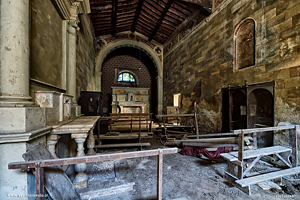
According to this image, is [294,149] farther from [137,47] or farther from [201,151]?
[137,47]

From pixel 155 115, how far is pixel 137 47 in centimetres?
819

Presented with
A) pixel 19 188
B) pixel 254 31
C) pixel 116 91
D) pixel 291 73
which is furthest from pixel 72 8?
pixel 116 91

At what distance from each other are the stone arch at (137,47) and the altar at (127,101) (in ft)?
4.11

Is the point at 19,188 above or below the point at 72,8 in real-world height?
below

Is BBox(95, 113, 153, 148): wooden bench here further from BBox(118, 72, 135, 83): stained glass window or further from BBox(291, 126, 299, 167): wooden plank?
BBox(118, 72, 135, 83): stained glass window

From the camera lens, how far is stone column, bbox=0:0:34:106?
161 cm

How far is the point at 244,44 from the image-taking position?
14.7ft

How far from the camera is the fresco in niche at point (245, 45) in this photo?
4.22 metres

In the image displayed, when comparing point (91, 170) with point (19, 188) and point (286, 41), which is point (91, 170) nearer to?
point (19, 188)

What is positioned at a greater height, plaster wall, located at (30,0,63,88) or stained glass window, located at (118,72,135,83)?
stained glass window, located at (118,72,135,83)

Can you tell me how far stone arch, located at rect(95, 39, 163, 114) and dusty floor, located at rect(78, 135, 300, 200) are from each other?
8025 millimetres

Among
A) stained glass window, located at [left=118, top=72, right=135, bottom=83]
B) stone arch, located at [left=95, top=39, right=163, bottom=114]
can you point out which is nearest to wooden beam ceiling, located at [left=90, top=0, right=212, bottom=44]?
stone arch, located at [left=95, top=39, right=163, bottom=114]

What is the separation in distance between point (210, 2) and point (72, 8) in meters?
5.50

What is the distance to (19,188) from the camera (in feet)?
4.87
